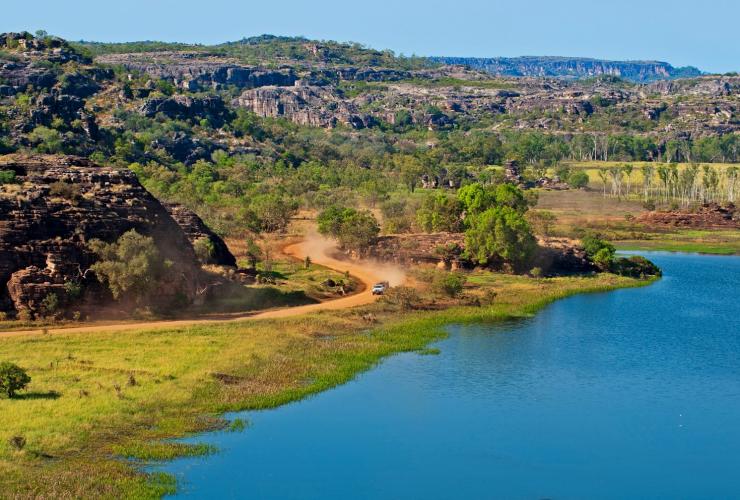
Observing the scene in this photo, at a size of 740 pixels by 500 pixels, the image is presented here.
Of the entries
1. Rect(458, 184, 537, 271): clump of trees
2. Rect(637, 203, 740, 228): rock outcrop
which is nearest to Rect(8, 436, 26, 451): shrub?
Rect(458, 184, 537, 271): clump of trees

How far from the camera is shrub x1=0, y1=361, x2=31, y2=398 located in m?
44.9

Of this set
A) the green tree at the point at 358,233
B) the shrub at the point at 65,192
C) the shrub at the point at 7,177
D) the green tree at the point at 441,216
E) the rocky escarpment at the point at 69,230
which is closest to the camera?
the rocky escarpment at the point at 69,230

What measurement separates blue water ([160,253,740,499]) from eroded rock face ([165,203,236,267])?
84.7ft

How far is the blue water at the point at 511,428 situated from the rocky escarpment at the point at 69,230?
77.2ft

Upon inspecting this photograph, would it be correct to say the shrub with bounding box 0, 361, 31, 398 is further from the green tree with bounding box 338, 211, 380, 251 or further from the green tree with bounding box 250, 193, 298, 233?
the green tree with bounding box 250, 193, 298, 233

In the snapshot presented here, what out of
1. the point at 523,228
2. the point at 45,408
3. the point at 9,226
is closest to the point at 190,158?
the point at 523,228

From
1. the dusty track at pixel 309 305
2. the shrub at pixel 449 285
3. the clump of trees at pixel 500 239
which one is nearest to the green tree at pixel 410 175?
the dusty track at pixel 309 305

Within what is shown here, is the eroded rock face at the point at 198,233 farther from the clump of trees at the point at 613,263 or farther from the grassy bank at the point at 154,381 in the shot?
the clump of trees at the point at 613,263

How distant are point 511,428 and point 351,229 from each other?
199 feet

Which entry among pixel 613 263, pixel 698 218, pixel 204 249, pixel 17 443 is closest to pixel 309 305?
pixel 204 249

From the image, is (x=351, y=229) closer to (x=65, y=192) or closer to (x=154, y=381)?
(x=65, y=192)

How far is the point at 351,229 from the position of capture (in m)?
105

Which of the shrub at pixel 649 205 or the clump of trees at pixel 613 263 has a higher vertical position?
the shrub at pixel 649 205

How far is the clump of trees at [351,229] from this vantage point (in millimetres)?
104706
